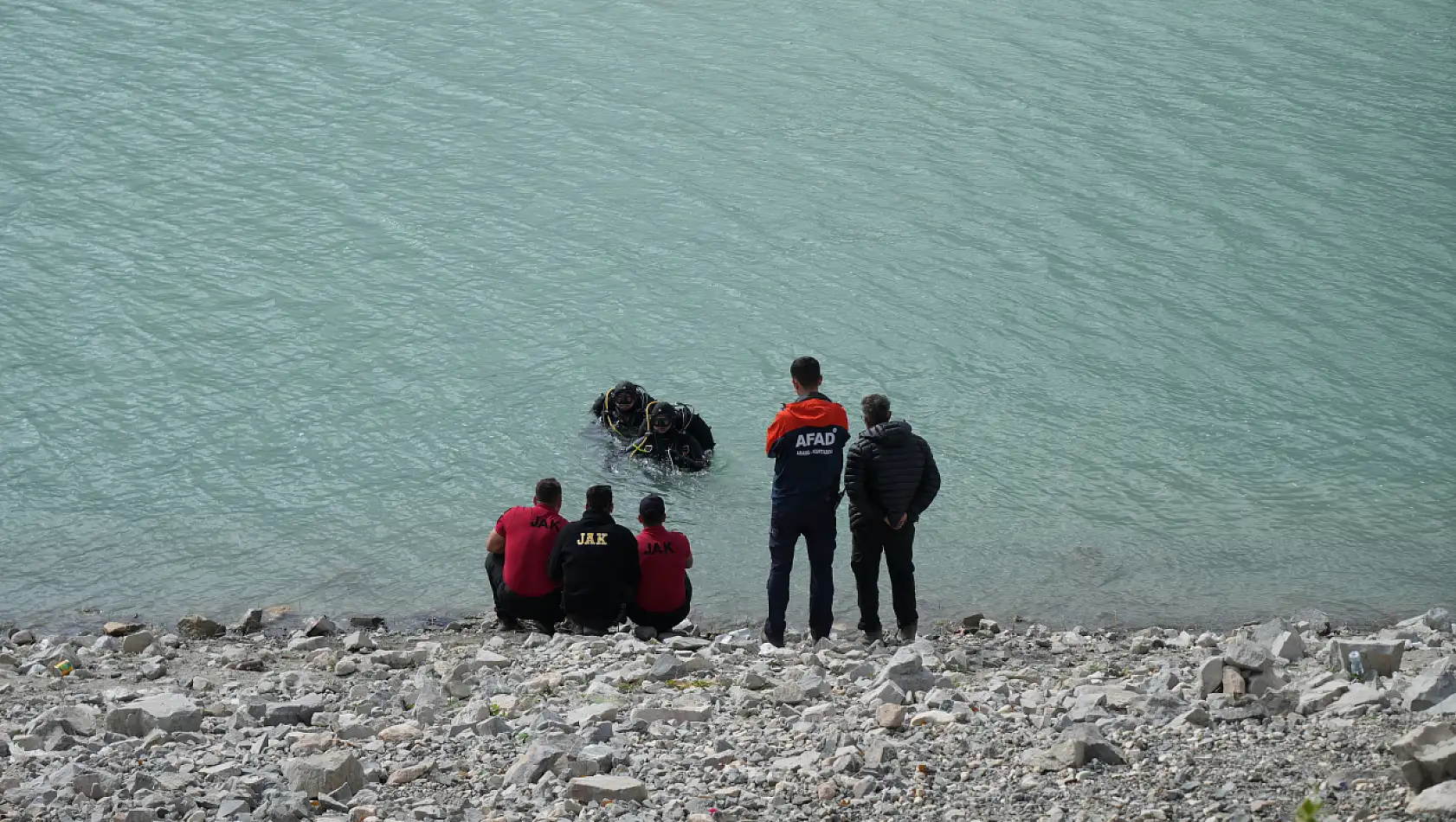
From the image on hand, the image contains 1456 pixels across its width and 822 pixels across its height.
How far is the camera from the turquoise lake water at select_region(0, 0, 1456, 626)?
12930 mm

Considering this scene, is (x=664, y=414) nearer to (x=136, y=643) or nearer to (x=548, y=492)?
(x=548, y=492)

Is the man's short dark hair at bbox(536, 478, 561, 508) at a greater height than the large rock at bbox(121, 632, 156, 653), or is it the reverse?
the man's short dark hair at bbox(536, 478, 561, 508)

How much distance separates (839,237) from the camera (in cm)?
2023

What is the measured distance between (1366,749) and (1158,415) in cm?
992

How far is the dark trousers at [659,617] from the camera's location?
403 inches

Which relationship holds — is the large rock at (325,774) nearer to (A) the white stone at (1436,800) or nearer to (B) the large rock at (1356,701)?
(A) the white stone at (1436,800)

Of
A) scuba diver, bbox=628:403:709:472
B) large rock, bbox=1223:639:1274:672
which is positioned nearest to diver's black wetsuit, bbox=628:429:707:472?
scuba diver, bbox=628:403:709:472

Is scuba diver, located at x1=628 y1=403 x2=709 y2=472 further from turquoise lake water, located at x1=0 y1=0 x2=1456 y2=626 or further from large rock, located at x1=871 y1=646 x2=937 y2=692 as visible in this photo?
large rock, located at x1=871 y1=646 x2=937 y2=692

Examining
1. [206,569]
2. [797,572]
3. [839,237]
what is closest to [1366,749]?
[797,572]

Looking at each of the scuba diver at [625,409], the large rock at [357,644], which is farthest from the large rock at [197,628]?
the scuba diver at [625,409]

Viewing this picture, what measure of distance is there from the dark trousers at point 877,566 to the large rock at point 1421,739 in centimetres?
409

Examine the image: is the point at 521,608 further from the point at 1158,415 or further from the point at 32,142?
the point at 32,142

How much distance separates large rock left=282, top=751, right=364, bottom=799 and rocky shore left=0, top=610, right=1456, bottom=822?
0.03ft

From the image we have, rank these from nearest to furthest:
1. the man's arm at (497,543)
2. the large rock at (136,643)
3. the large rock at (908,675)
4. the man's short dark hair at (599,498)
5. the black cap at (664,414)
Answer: the large rock at (908,675) → the man's short dark hair at (599,498) → the large rock at (136,643) → the man's arm at (497,543) → the black cap at (664,414)
